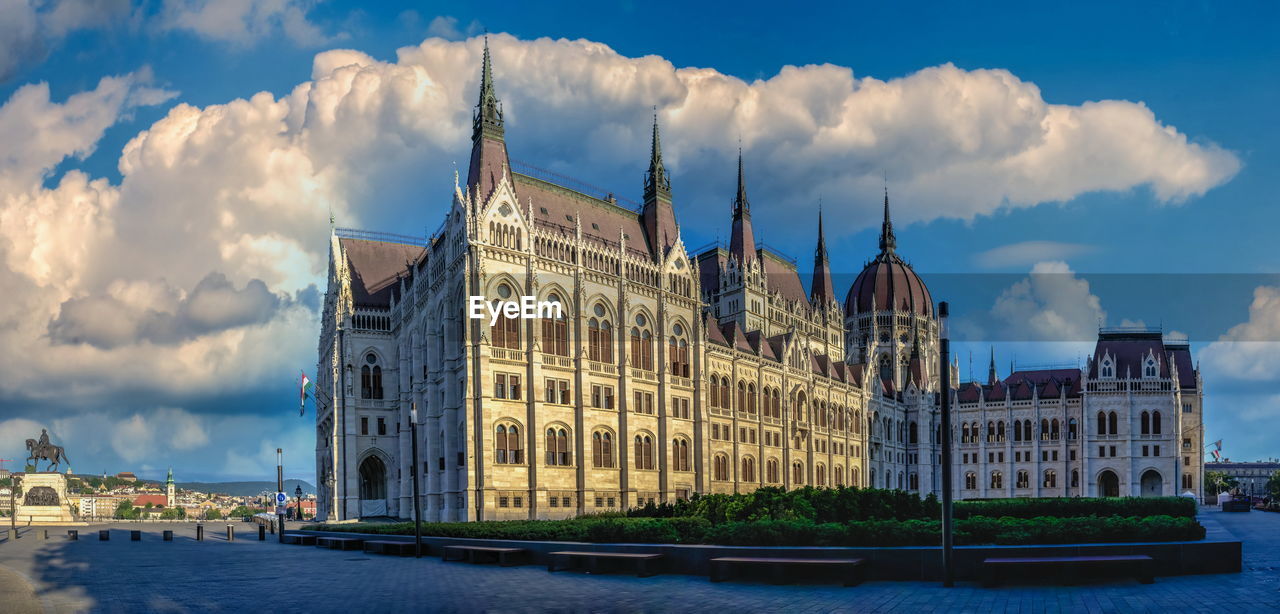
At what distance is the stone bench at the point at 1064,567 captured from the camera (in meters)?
21.4

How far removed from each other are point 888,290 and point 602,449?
73102 mm

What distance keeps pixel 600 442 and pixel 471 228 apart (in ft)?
57.1

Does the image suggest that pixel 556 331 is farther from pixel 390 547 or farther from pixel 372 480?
pixel 390 547

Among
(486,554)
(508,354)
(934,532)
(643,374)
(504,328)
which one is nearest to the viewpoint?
(934,532)

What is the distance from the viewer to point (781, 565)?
23203 millimetres

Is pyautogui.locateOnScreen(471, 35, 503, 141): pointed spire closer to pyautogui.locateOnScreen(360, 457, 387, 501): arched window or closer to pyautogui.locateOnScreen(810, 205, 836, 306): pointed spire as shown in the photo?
pyautogui.locateOnScreen(360, 457, 387, 501): arched window


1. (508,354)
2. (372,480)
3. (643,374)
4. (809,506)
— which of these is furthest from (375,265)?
(809,506)

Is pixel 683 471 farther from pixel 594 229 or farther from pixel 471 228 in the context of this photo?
pixel 471 228

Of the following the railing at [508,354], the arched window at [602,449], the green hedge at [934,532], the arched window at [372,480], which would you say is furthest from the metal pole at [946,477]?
the arched window at [372,480]

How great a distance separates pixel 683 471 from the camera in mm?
75438

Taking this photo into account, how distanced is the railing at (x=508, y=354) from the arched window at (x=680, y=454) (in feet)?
50.9

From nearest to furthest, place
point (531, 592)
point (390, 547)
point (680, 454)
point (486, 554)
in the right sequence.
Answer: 1. point (531, 592)
2. point (486, 554)
3. point (390, 547)
4. point (680, 454)

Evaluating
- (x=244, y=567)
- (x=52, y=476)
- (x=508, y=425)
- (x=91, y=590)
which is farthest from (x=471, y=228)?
(x=52, y=476)

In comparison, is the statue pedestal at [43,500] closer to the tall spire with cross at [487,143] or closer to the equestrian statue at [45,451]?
the equestrian statue at [45,451]
